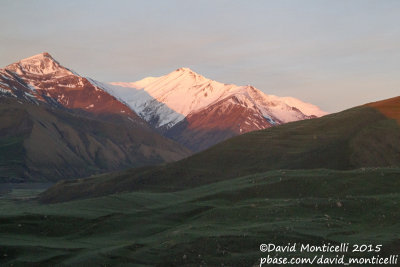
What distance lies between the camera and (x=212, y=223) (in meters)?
54.3

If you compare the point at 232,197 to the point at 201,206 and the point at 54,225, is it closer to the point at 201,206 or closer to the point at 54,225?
the point at 201,206

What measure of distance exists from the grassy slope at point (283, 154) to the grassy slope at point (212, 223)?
147 ft

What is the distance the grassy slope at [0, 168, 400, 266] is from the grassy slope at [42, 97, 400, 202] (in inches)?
1766

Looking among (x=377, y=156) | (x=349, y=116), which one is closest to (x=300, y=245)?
(x=377, y=156)

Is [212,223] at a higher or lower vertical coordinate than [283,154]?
lower

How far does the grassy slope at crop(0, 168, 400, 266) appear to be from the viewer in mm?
43562

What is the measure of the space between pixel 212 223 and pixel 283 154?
258 ft

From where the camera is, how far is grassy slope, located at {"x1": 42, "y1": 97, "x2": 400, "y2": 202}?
12188 centimetres

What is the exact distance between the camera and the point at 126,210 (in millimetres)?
66312

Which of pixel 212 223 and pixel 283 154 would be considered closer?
pixel 212 223

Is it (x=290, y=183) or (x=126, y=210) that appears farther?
(x=290, y=183)

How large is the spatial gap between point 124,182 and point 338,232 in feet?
311

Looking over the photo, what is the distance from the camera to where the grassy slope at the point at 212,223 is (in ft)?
143

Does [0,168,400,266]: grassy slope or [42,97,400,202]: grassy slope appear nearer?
[0,168,400,266]: grassy slope
